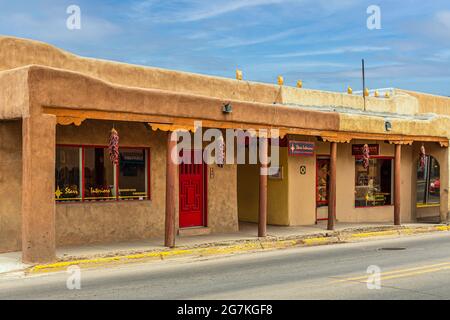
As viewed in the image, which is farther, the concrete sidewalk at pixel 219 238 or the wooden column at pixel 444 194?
the wooden column at pixel 444 194

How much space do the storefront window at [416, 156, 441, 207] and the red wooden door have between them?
1169 centimetres

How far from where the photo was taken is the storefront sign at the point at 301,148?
853 inches

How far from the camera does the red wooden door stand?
1922cm

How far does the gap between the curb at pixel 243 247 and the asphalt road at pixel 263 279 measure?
31 centimetres

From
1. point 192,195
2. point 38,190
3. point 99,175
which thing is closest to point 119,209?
point 99,175

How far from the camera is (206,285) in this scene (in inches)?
443

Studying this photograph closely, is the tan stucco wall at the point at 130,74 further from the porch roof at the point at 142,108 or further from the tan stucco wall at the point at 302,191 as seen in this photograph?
the tan stucco wall at the point at 302,191

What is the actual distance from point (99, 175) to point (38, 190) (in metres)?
3.78

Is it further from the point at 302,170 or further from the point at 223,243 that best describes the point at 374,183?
the point at 223,243

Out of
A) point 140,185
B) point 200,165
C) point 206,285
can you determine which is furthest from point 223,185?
point 206,285

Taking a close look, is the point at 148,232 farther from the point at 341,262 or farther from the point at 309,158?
the point at 309,158

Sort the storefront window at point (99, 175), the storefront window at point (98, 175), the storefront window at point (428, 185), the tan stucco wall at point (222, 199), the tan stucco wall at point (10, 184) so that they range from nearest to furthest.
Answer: the tan stucco wall at point (10, 184) → the storefront window at point (99, 175) → the storefront window at point (98, 175) → the tan stucco wall at point (222, 199) → the storefront window at point (428, 185)

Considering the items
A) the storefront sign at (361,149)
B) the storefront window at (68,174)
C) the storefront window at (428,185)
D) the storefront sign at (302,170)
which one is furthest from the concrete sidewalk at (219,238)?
the storefront window at (428,185)

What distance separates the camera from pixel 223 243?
16953mm
